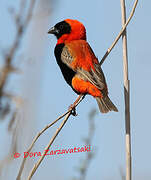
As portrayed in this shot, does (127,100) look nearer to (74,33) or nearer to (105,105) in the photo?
(105,105)

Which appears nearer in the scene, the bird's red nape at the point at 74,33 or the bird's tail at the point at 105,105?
the bird's tail at the point at 105,105

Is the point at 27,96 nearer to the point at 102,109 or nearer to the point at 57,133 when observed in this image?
the point at 57,133

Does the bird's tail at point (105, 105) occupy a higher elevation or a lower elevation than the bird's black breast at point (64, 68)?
lower

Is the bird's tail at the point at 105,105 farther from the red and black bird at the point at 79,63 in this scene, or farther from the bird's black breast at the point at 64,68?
the bird's black breast at the point at 64,68

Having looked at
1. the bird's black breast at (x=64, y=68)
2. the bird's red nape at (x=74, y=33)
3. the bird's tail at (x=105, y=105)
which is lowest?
the bird's tail at (x=105, y=105)

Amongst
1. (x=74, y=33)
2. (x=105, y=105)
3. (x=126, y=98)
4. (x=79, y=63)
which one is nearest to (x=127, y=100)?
(x=126, y=98)

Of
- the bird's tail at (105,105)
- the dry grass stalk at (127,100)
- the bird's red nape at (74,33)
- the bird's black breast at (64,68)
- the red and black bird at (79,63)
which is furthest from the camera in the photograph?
the bird's red nape at (74,33)

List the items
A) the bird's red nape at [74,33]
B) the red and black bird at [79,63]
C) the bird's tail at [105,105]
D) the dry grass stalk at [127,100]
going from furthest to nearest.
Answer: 1. the bird's red nape at [74,33]
2. the red and black bird at [79,63]
3. the bird's tail at [105,105]
4. the dry grass stalk at [127,100]

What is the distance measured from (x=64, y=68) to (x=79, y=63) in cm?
23

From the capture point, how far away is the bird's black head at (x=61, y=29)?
149 inches

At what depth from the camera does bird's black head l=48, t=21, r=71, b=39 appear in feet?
12.4

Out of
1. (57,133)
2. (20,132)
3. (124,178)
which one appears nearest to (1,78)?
(20,132)

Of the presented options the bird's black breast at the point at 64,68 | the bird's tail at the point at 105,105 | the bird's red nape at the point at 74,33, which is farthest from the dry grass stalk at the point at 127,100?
the bird's red nape at the point at 74,33

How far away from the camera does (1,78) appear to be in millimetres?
942
